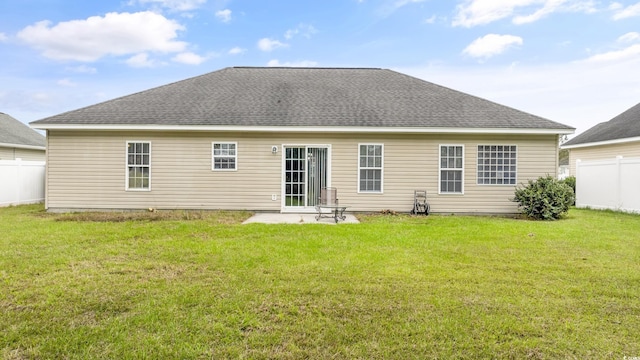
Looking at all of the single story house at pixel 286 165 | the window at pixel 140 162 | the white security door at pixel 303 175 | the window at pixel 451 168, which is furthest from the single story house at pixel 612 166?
the window at pixel 140 162

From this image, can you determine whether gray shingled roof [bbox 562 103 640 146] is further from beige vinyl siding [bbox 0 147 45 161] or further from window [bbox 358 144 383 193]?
beige vinyl siding [bbox 0 147 45 161]

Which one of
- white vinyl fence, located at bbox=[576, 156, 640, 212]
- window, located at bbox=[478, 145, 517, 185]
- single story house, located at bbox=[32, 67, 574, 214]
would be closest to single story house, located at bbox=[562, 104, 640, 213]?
white vinyl fence, located at bbox=[576, 156, 640, 212]

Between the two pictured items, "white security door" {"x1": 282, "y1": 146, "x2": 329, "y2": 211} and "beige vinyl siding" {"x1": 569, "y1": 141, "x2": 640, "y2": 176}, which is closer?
"white security door" {"x1": 282, "y1": 146, "x2": 329, "y2": 211}

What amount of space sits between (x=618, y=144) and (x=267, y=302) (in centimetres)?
1700

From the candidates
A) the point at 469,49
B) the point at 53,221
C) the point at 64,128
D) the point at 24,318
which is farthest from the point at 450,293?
the point at 469,49

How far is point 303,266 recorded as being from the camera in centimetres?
479

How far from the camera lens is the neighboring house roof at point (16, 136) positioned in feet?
49.9

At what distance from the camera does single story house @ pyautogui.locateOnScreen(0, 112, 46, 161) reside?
15.1 m

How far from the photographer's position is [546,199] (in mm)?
9656

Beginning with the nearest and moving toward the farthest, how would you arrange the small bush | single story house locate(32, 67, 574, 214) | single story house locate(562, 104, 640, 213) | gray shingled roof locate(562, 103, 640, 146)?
the small bush < single story house locate(32, 67, 574, 214) < single story house locate(562, 104, 640, 213) < gray shingled roof locate(562, 103, 640, 146)

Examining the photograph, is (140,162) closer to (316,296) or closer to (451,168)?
(316,296)

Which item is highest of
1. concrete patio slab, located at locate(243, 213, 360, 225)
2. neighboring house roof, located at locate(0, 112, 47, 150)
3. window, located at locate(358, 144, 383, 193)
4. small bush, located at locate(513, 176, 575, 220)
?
neighboring house roof, located at locate(0, 112, 47, 150)

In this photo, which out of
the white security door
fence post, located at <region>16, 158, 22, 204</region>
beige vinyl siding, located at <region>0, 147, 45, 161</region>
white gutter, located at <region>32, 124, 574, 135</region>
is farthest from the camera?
beige vinyl siding, located at <region>0, 147, 45, 161</region>

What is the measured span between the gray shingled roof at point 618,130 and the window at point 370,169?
1050 cm
